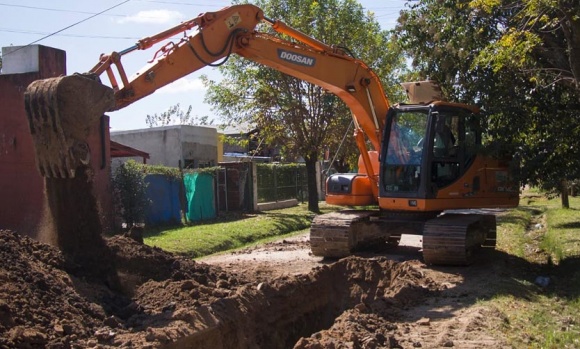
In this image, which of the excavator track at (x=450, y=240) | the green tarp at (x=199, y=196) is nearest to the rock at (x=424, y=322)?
the excavator track at (x=450, y=240)

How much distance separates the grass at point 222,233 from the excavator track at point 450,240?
6153mm

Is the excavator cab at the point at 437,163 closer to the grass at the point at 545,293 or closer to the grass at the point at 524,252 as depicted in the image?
the grass at the point at 524,252

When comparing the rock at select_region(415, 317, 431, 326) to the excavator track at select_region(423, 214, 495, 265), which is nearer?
the rock at select_region(415, 317, 431, 326)

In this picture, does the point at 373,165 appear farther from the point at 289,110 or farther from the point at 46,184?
the point at 289,110

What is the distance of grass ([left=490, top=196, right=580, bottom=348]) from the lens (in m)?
7.36

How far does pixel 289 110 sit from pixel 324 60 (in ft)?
40.4

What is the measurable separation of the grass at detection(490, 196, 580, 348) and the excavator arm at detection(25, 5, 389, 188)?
3964mm

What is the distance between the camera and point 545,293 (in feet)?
33.2

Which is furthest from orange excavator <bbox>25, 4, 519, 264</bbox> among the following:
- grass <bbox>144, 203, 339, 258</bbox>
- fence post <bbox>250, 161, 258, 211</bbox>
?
fence post <bbox>250, 161, 258, 211</bbox>

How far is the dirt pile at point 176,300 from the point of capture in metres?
6.67

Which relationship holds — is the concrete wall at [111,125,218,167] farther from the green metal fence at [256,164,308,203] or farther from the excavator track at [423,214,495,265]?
the excavator track at [423,214,495,265]

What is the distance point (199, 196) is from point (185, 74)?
1325 cm

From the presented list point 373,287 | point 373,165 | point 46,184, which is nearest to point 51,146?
point 46,184

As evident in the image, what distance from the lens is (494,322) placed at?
7.80 metres
